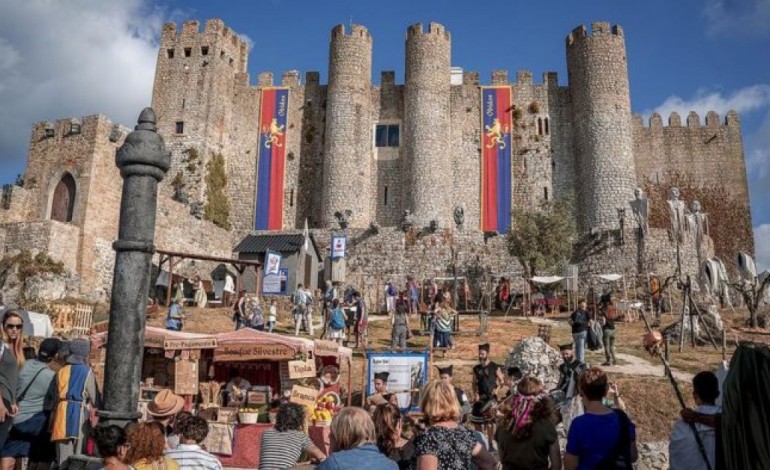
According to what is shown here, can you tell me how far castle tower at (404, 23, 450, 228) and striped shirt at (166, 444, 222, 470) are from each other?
3104 centimetres

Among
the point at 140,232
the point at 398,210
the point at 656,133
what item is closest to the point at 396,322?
the point at 140,232

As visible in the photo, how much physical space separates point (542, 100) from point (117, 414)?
125 ft

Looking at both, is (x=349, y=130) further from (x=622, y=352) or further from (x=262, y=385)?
(x=262, y=385)

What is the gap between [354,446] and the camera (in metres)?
3.77

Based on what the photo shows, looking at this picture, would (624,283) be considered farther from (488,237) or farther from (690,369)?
(690,369)

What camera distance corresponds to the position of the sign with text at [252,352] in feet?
39.4

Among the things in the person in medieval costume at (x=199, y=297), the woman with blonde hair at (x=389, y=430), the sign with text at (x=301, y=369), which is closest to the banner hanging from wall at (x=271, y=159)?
the person in medieval costume at (x=199, y=297)

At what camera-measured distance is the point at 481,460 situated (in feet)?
13.7

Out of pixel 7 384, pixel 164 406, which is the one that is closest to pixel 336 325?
pixel 164 406

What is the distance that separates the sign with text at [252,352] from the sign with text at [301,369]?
230 mm

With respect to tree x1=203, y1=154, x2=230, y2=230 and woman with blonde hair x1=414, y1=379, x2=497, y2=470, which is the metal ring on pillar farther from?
tree x1=203, y1=154, x2=230, y2=230

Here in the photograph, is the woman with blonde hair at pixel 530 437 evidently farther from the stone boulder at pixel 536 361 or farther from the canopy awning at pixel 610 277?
the canopy awning at pixel 610 277

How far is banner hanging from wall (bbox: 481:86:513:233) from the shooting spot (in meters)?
38.0

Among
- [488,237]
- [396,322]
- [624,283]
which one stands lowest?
[396,322]
